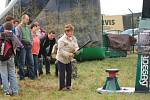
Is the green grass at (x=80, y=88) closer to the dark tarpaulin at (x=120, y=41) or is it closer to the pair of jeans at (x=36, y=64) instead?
the pair of jeans at (x=36, y=64)

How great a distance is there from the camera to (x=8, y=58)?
9297mm

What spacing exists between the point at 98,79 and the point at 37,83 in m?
1.79

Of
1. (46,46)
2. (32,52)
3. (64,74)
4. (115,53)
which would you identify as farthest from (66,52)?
(115,53)

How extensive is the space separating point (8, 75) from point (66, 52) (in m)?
1.40

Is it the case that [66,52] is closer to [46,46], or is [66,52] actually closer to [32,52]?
[32,52]

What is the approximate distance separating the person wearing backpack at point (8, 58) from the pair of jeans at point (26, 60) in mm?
1895

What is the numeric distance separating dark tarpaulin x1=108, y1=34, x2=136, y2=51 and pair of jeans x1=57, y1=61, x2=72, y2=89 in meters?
10.5

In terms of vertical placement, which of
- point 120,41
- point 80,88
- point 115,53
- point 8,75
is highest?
point 8,75

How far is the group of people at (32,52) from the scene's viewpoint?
375 inches

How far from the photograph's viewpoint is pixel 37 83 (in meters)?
11.5

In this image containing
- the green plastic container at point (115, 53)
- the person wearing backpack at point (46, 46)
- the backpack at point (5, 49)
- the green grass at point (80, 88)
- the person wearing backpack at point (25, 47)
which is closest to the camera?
the backpack at point (5, 49)

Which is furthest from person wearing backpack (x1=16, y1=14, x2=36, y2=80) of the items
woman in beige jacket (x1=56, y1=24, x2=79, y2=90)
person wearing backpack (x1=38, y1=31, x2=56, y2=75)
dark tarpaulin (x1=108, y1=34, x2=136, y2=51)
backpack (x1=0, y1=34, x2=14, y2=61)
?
dark tarpaulin (x1=108, y1=34, x2=136, y2=51)

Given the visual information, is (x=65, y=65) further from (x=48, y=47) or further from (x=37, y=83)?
(x=48, y=47)

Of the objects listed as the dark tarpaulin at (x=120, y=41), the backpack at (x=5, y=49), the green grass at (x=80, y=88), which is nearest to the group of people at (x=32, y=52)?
the backpack at (x=5, y=49)
